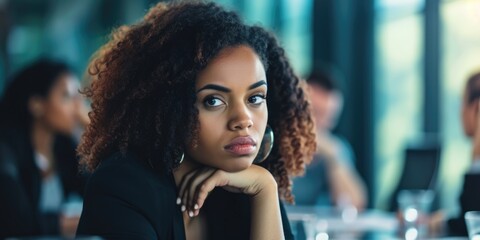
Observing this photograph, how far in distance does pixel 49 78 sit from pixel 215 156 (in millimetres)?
3251

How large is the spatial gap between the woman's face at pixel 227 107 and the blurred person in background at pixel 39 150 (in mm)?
2332

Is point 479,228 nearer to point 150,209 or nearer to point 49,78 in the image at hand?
point 150,209

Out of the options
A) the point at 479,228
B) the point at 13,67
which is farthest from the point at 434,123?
the point at 13,67

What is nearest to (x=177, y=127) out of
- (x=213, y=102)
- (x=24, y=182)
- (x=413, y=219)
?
(x=213, y=102)

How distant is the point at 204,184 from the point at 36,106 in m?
3.11

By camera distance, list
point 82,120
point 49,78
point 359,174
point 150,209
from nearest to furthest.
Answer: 1. point 150,209
2. point 49,78
3. point 82,120
4. point 359,174

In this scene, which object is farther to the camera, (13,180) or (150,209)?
(13,180)

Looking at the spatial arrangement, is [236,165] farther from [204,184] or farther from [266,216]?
[266,216]

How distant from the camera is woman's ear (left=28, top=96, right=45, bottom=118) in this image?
4.89 m

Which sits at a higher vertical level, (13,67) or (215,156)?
(13,67)

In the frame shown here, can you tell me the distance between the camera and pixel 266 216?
2.11m

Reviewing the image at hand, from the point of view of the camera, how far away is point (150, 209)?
1903 mm

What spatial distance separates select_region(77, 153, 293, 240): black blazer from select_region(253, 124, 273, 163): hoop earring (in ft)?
0.79

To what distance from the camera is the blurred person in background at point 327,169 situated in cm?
595
